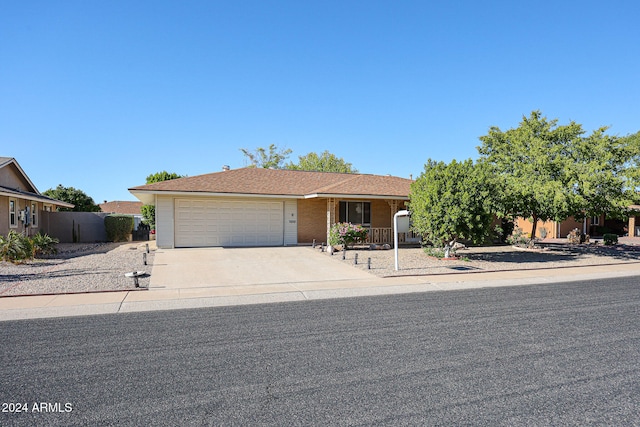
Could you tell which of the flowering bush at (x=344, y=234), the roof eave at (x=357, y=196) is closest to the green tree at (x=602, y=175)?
the roof eave at (x=357, y=196)

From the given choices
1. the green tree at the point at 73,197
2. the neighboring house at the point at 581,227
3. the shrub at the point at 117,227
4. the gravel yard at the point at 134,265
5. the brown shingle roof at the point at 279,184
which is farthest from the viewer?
the green tree at the point at 73,197

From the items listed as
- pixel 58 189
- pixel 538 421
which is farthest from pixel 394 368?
pixel 58 189

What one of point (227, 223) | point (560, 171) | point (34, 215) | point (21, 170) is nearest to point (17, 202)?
point (34, 215)

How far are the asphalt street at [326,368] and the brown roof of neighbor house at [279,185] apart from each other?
38.0 feet

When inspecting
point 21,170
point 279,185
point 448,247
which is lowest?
point 448,247

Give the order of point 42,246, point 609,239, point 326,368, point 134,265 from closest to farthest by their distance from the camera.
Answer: point 326,368 → point 134,265 → point 42,246 → point 609,239

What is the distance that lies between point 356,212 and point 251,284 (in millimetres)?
11272

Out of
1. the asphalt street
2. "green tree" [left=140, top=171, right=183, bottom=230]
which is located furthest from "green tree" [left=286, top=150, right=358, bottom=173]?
the asphalt street

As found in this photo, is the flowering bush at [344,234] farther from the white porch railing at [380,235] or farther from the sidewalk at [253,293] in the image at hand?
the sidewalk at [253,293]

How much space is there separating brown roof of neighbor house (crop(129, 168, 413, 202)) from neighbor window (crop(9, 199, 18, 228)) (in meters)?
6.65

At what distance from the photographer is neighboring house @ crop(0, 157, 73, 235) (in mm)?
17375

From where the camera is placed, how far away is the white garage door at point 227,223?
18.3 m

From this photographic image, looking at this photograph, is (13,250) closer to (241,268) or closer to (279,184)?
(241,268)

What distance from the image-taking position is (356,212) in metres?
20.5
